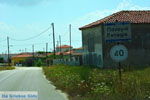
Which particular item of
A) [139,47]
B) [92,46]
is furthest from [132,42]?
[92,46]

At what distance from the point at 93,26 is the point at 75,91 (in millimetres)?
30981

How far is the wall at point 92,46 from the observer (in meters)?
46.5

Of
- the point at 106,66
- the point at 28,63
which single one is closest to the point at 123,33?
the point at 106,66

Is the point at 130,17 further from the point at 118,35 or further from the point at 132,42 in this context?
the point at 118,35

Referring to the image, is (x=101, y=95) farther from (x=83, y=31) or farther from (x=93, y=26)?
(x=83, y=31)

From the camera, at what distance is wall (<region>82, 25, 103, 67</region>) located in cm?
4650

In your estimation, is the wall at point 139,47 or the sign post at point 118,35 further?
the wall at point 139,47

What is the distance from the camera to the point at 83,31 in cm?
5581

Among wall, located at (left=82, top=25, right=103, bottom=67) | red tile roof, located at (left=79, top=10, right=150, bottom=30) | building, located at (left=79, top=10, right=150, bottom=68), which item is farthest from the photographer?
wall, located at (left=82, top=25, right=103, bottom=67)

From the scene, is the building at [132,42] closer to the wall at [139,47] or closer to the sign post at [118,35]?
the wall at [139,47]

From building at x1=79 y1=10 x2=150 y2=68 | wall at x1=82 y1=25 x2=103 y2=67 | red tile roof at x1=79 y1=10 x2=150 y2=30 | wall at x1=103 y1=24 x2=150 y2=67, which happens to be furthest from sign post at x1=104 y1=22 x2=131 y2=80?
wall at x1=82 y1=25 x2=103 y2=67

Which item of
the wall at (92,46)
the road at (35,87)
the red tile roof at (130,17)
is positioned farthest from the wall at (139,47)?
the road at (35,87)

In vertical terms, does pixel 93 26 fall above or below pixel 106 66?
above

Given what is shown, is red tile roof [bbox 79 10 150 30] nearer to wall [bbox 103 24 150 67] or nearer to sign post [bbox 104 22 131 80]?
wall [bbox 103 24 150 67]
